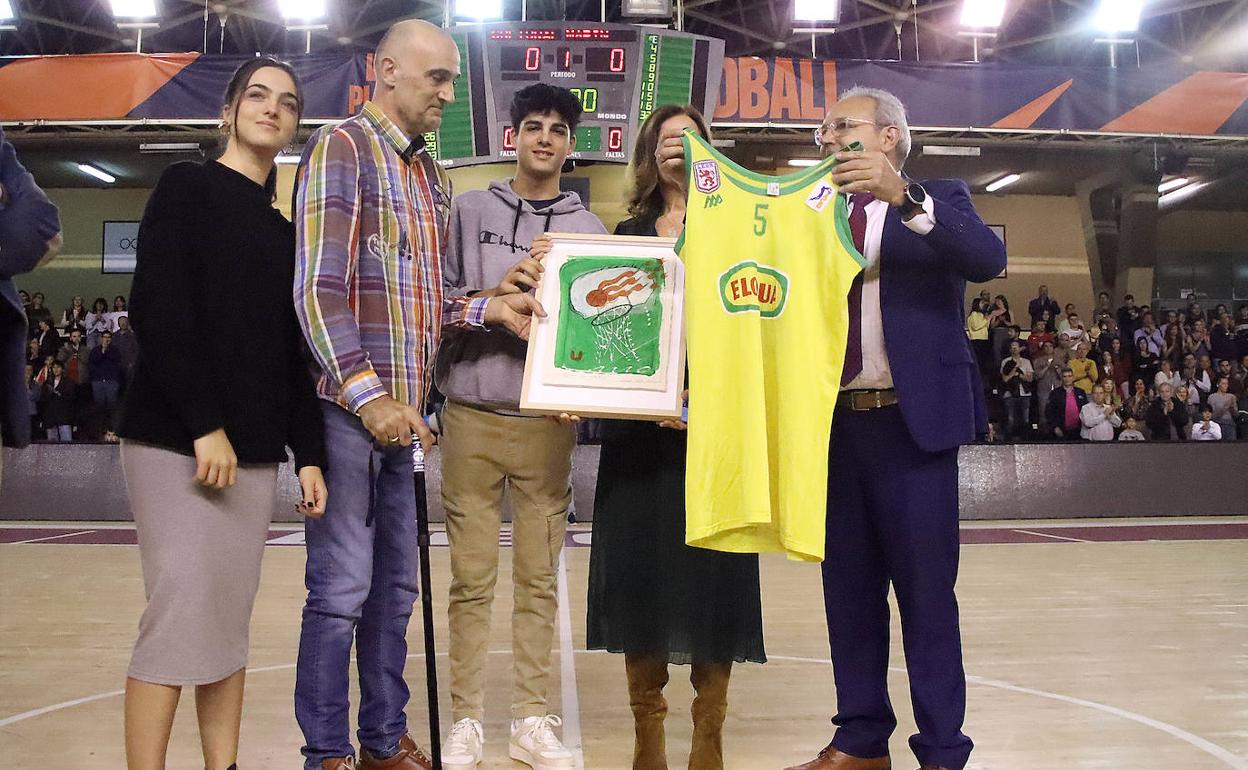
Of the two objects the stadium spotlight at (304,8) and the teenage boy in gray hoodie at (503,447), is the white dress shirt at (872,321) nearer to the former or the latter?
the teenage boy in gray hoodie at (503,447)

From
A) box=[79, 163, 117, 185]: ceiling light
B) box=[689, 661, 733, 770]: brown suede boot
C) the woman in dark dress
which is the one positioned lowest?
box=[689, 661, 733, 770]: brown suede boot

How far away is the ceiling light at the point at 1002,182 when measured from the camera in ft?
54.1

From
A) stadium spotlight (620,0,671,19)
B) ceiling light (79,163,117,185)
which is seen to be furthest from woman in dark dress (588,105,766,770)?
ceiling light (79,163,117,185)

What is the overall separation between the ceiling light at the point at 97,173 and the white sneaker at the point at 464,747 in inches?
624

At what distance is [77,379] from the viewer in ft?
37.0

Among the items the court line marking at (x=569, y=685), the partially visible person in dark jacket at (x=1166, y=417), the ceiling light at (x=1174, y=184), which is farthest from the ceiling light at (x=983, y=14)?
the court line marking at (x=569, y=685)

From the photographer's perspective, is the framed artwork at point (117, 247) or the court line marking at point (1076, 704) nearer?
the court line marking at point (1076, 704)

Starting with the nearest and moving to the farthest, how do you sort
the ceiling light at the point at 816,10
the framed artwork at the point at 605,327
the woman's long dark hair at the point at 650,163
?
the framed artwork at the point at 605,327
the woman's long dark hair at the point at 650,163
the ceiling light at the point at 816,10

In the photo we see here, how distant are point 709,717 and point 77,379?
11.1 m

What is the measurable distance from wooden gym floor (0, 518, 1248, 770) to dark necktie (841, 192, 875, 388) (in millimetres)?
1108

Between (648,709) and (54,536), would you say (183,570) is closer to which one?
(648,709)

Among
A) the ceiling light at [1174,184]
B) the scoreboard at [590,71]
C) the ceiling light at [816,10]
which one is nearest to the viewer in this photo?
the scoreboard at [590,71]

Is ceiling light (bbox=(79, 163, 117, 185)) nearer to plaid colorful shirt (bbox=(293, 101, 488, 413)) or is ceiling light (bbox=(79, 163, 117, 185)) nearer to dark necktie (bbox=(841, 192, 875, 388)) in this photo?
plaid colorful shirt (bbox=(293, 101, 488, 413))

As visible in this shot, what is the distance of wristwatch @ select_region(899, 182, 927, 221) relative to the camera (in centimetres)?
222
